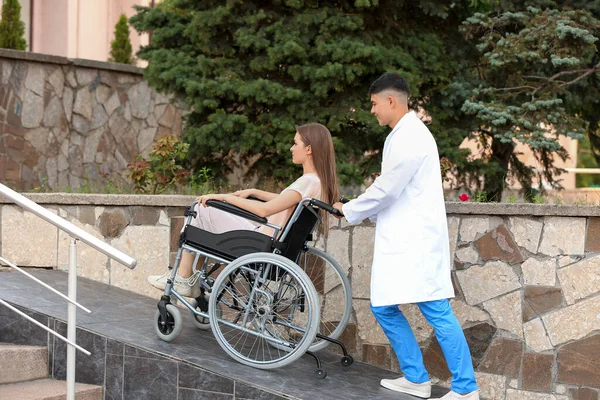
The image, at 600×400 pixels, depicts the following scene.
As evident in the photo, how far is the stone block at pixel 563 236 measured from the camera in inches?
214

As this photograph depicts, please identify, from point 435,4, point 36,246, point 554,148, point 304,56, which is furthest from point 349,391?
point 435,4

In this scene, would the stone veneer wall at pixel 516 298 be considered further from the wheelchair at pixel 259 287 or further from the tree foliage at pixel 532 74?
the tree foliage at pixel 532 74

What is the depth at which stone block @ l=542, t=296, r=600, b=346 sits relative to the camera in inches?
214

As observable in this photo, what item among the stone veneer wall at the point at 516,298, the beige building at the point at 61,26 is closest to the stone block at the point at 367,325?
the stone veneer wall at the point at 516,298

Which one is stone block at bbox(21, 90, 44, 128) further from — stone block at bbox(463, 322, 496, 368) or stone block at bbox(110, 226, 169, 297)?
stone block at bbox(463, 322, 496, 368)

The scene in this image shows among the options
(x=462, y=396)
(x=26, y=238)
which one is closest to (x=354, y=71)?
(x=26, y=238)

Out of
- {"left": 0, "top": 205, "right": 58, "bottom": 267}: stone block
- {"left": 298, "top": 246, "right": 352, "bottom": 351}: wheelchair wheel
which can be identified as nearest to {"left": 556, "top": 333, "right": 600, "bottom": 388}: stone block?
{"left": 298, "top": 246, "right": 352, "bottom": 351}: wheelchair wheel

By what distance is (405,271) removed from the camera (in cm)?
429

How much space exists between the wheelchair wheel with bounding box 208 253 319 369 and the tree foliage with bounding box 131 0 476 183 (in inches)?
114

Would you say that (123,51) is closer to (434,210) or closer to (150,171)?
(150,171)

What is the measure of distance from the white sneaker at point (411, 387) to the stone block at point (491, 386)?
1.15 metres

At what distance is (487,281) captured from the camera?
5590 millimetres

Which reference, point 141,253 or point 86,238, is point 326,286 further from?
point 86,238

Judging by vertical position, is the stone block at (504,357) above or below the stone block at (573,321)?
below
